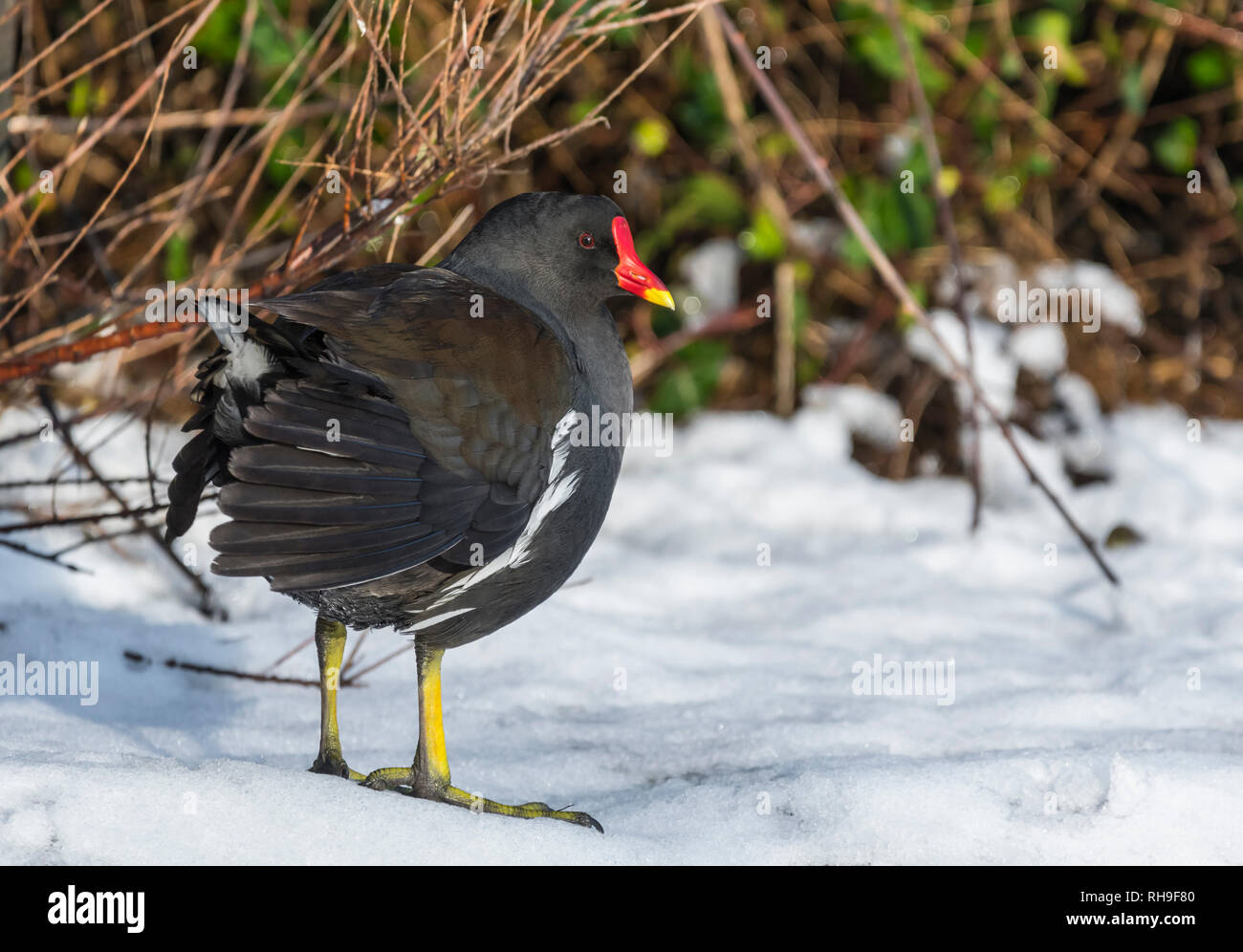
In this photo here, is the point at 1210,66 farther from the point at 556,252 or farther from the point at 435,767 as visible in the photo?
the point at 435,767

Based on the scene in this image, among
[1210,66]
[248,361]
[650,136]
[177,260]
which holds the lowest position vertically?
[248,361]

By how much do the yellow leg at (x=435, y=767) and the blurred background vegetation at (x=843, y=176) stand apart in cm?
272

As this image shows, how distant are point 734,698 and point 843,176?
8.56 ft

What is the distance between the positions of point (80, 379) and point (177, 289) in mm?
2203

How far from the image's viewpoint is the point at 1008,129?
493 cm

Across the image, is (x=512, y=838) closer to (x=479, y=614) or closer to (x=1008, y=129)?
(x=479, y=614)

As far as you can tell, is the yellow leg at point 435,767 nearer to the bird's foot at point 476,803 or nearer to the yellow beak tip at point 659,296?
the bird's foot at point 476,803

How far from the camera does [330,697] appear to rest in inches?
85.1

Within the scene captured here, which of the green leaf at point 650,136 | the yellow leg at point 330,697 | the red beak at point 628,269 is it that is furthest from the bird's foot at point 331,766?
the green leaf at point 650,136

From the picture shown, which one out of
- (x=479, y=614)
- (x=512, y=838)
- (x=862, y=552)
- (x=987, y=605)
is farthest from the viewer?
(x=862, y=552)

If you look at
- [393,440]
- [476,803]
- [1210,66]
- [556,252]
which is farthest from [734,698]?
[1210,66]

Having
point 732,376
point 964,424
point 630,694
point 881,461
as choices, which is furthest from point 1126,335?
point 630,694

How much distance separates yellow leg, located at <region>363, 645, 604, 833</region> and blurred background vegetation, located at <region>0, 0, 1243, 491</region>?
272 centimetres

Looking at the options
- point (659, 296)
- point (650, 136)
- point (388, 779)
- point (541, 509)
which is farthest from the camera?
point (650, 136)
